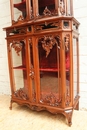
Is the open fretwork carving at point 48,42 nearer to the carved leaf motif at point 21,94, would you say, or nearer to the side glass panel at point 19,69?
the side glass panel at point 19,69

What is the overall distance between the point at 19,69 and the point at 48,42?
0.67 metres

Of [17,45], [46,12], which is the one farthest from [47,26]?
[17,45]

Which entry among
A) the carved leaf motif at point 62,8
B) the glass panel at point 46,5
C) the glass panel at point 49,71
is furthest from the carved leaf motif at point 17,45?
the carved leaf motif at point 62,8

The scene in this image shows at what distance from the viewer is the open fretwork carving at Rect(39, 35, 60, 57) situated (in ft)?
4.73

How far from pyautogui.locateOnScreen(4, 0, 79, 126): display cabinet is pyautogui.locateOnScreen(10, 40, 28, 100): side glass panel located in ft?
0.04

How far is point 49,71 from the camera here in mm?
1605

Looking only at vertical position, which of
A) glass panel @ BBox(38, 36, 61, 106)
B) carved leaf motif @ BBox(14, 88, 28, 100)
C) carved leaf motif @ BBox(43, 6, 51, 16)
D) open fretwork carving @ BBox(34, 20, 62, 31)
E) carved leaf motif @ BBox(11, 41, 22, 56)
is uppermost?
carved leaf motif @ BBox(43, 6, 51, 16)

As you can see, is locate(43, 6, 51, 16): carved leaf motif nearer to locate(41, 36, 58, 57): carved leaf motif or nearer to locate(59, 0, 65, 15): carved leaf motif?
locate(59, 0, 65, 15): carved leaf motif

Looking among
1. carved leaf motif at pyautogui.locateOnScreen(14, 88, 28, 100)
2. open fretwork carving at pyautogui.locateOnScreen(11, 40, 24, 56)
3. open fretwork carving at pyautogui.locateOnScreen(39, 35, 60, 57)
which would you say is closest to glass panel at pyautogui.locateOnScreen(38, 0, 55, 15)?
open fretwork carving at pyautogui.locateOnScreen(39, 35, 60, 57)

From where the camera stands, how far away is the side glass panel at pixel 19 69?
5.69 ft

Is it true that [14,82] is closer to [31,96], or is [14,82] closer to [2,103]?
[31,96]

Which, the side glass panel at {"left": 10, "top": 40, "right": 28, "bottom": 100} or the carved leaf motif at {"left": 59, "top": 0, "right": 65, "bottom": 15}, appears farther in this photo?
the side glass panel at {"left": 10, "top": 40, "right": 28, "bottom": 100}

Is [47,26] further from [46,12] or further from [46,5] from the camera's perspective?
[46,5]

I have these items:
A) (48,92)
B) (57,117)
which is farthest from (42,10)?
(57,117)
